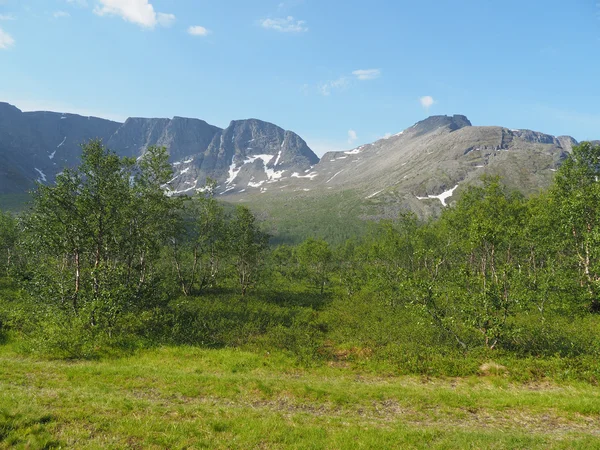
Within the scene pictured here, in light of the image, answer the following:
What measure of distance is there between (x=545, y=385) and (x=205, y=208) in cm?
3888

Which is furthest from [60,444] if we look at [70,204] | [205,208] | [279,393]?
[205,208]

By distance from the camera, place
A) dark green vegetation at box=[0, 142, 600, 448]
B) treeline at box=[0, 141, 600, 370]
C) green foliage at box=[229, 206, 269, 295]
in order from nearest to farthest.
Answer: dark green vegetation at box=[0, 142, 600, 448] < treeline at box=[0, 141, 600, 370] < green foliage at box=[229, 206, 269, 295]

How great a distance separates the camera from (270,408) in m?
14.2

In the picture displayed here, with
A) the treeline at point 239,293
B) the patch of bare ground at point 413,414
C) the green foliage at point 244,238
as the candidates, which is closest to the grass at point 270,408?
the patch of bare ground at point 413,414

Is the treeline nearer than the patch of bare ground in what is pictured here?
No

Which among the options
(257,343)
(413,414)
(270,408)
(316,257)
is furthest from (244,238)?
(413,414)

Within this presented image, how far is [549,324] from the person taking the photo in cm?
2888

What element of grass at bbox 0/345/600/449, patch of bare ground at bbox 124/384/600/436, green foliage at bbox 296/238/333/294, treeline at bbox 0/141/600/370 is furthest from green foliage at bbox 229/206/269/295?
patch of bare ground at bbox 124/384/600/436

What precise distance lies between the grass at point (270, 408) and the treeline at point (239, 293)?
4.11m

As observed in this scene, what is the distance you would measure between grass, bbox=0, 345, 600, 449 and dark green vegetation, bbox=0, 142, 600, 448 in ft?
0.31

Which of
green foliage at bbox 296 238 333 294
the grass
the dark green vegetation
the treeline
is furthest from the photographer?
green foliage at bbox 296 238 333 294

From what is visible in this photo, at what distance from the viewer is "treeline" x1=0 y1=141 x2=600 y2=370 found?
2355cm

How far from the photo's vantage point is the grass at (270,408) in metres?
10.7

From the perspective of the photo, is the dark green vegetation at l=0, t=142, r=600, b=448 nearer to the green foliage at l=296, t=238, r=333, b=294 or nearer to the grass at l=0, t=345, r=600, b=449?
the grass at l=0, t=345, r=600, b=449
